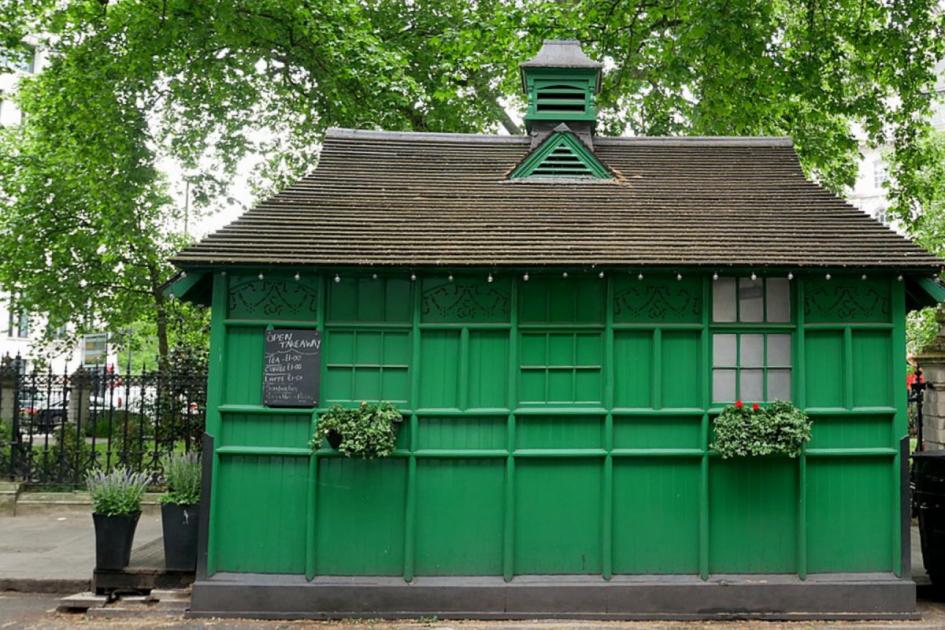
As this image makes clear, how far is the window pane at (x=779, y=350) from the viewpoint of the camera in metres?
7.80

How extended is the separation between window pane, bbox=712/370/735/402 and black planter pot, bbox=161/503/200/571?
527 centimetres

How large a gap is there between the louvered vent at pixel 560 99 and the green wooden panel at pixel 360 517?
478 centimetres

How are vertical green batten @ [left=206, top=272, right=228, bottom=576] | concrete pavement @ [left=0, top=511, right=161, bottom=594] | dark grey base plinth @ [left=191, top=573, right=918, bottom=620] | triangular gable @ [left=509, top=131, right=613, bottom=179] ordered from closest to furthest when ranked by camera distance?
dark grey base plinth @ [left=191, top=573, right=918, bottom=620] < vertical green batten @ [left=206, top=272, right=228, bottom=576] < concrete pavement @ [left=0, top=511, right=161, bottom=594] < triangular gable @ [left=509, top=131, right=613, bottom=179]

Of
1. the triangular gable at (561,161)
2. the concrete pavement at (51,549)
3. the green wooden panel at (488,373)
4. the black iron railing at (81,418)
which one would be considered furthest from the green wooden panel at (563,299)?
the black iron railing at (81,418)

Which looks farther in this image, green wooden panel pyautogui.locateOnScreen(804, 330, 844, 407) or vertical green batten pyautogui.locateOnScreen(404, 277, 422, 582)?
green wooden panel pyautogui.locateOnScreen(804, 330, 844, 407)

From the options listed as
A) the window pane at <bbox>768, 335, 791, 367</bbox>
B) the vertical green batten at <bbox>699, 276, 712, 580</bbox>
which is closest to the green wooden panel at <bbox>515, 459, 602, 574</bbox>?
the vertical green batten at <bbox>699, 276, 712, 580</bbox>

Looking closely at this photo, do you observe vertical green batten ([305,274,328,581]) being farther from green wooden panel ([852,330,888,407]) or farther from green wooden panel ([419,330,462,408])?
green wooden panel ([852,330,888,407])

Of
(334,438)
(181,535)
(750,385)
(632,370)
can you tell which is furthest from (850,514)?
(181,535)

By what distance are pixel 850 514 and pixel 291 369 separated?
5.62 m

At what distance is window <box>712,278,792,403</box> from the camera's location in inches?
307

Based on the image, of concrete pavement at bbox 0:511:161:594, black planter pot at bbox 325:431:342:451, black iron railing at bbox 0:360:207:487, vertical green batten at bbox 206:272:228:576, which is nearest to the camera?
black planter pot at bbox 325:431:342:451

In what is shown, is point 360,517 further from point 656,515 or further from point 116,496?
point 656,515

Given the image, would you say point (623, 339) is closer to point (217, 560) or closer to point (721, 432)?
point (721, 432)

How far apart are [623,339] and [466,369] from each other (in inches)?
62.5
